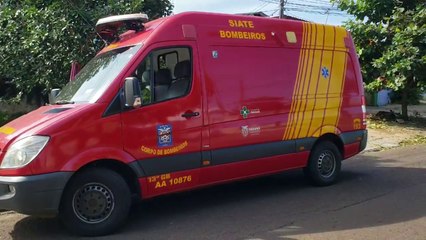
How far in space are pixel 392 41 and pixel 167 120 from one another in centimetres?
1223

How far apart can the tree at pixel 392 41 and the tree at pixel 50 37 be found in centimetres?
819

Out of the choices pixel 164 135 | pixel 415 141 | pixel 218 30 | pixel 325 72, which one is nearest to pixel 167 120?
pixel 164 135

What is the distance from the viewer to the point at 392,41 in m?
16.3

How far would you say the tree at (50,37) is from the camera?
11094 mm

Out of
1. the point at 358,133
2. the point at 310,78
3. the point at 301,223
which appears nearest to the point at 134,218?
the point at 301,223

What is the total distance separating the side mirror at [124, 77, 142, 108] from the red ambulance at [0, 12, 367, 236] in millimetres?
12

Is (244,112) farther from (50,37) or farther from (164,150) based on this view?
(50,37)

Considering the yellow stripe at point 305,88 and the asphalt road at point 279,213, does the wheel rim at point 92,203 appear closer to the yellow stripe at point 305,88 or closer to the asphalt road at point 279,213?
the asphalt road at point 279,213

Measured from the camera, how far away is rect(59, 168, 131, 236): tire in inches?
218

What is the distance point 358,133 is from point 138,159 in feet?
13.8

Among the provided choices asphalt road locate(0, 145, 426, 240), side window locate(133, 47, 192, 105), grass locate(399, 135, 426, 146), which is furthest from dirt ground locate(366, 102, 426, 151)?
side window locate(133, 47, 192, 105)

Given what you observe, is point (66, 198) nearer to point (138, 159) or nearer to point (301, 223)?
point (138, 159)

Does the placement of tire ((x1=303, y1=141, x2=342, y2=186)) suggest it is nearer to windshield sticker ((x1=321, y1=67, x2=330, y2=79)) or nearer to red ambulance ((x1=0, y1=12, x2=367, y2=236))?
red ambulance ((x1=0, y1=12, x2=367, y2=236))

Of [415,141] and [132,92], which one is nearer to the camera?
[132,92]
